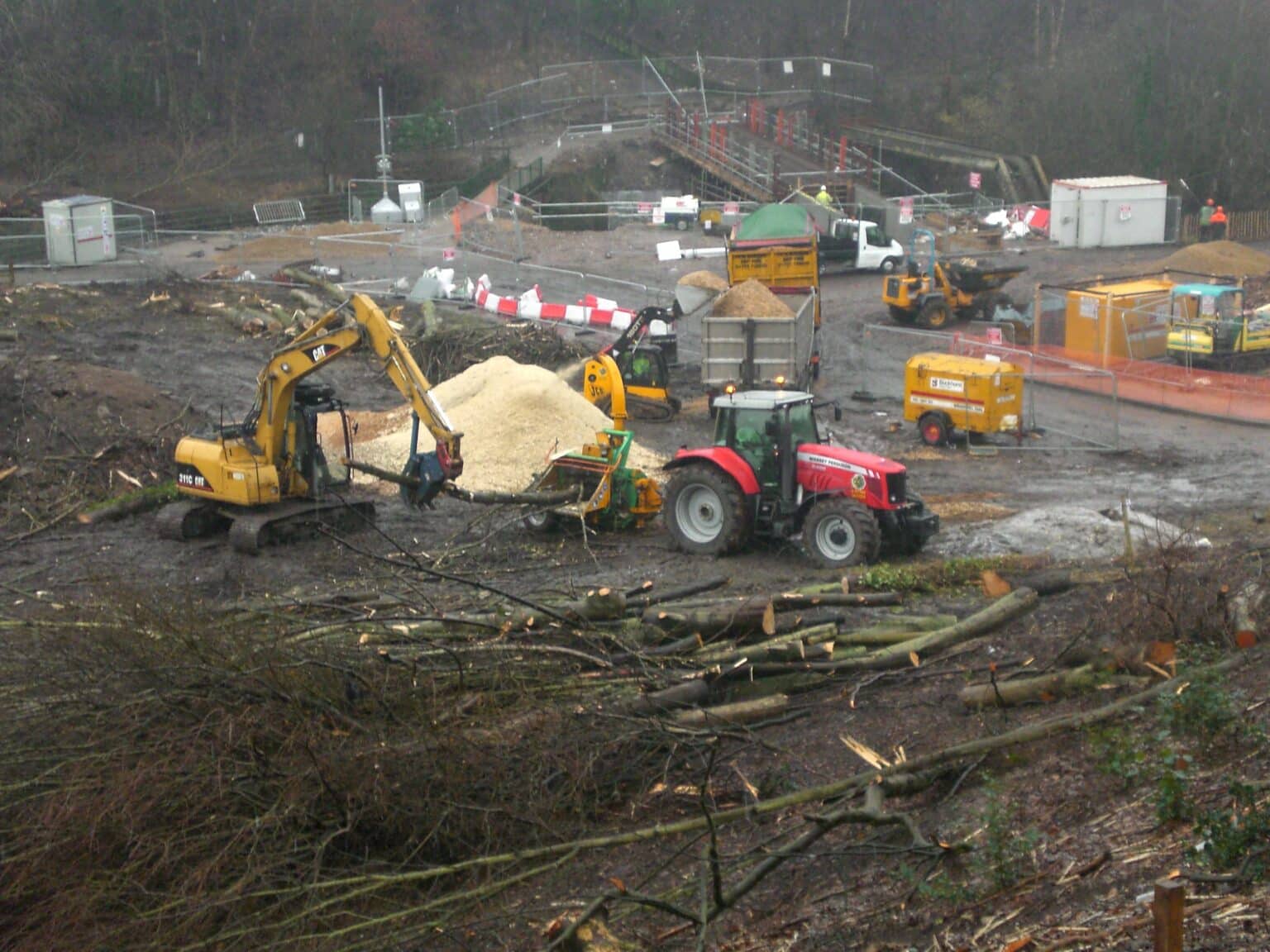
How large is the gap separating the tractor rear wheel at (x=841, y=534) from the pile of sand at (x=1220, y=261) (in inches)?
861

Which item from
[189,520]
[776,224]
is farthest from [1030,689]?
[776,224]

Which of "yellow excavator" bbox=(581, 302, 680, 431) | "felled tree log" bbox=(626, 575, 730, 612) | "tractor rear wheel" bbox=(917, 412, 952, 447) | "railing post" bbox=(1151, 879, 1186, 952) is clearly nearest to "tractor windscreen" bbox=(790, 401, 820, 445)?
Answer: "felled tree log" bbox=(626, 575, 730, 612)

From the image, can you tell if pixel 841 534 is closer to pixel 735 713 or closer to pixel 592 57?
pixel 735 713

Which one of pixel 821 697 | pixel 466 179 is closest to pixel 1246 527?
pixel 821 697

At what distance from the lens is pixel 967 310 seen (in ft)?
99.3

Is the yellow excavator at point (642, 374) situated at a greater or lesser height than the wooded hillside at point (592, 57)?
lesser

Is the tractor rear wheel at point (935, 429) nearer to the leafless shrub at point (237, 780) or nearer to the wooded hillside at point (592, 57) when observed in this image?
the leafless shrub at point (237, 780)

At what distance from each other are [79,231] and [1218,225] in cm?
3088

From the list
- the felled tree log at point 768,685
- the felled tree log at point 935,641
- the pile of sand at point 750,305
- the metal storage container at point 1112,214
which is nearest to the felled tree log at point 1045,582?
the felled tree log at point 935,641

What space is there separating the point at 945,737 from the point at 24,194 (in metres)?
40.6

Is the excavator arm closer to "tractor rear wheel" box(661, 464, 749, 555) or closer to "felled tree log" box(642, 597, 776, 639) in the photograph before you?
"tractor rear wheel" box(661, 464, 749, 555)

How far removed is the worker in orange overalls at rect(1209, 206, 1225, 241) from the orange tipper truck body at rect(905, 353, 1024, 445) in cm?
2178

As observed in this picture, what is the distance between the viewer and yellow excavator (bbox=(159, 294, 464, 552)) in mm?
14266

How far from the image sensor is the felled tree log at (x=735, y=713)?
28.4 feet
